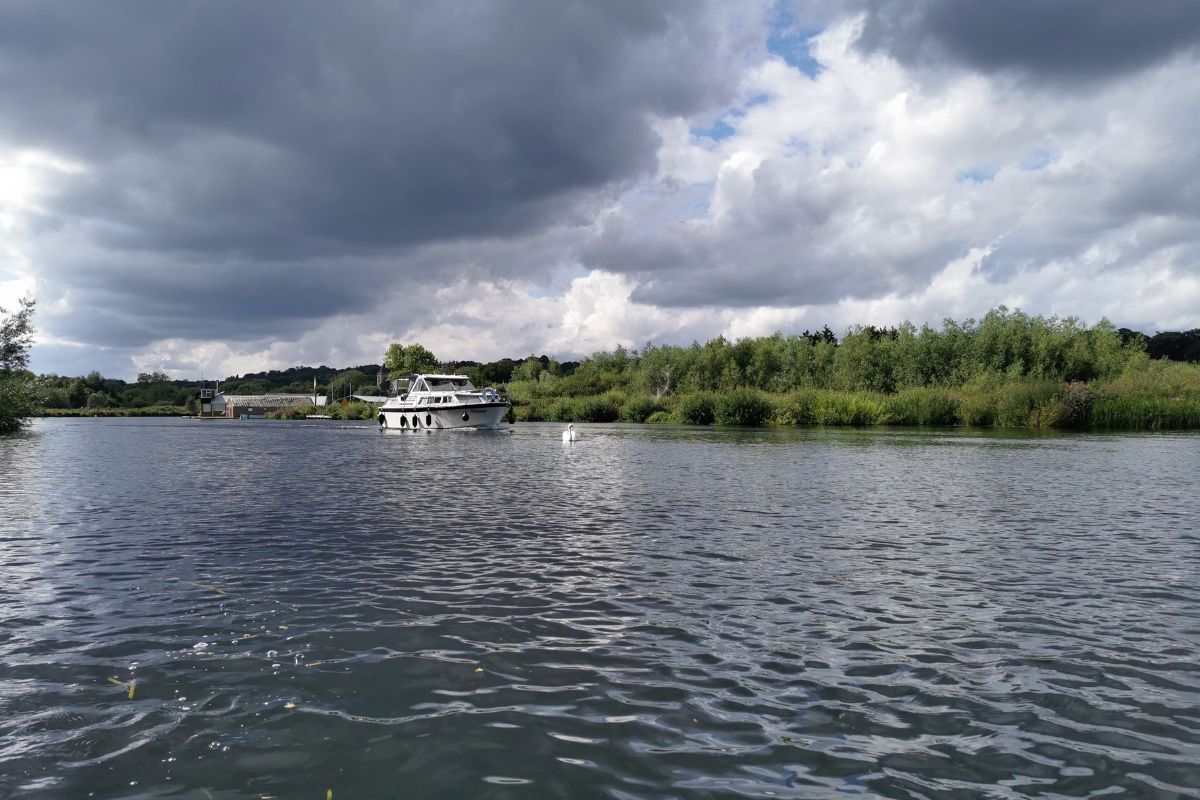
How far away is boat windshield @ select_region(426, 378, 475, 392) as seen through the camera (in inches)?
2712

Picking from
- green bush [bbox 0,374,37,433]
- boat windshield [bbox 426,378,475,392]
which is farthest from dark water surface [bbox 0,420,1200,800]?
boat windshield [bbox 426,378,475,392]

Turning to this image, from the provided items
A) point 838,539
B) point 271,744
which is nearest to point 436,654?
point 271,744

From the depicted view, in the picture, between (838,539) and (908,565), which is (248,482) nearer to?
(838,539)

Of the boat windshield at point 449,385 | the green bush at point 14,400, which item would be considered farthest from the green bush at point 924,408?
the green bush at point 14,400

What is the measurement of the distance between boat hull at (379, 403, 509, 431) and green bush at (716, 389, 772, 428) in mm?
20217

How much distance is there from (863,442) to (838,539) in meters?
28.6

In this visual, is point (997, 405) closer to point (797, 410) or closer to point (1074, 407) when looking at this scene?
point (1074, 407)

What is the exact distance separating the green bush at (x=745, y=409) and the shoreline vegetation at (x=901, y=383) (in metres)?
0.11

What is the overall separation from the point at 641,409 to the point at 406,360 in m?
77.9

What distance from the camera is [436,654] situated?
22.4 ft

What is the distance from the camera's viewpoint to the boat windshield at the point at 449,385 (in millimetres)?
68887

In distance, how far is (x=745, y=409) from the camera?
65312 millimetres

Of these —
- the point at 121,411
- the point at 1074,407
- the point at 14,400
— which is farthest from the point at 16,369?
the point at 121,411

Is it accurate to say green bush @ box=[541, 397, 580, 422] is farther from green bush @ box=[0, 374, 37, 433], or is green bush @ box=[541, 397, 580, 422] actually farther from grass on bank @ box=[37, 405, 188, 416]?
grass on bank @ box=[37, 405, 188, 416]
